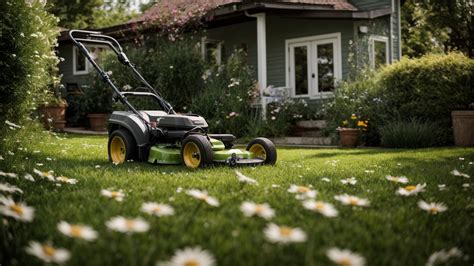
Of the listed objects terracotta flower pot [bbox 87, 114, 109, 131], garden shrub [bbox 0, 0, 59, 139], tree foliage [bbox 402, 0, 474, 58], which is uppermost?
tree foliage [bbox 402, 0, 474, 58]

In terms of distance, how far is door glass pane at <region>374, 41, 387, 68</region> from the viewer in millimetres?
15453

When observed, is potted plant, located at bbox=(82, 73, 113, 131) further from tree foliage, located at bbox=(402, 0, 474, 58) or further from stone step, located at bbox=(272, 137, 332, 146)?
tree foliage, located at bbox=(402, 0, 474, 58)

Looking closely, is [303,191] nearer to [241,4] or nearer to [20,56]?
[20,56]

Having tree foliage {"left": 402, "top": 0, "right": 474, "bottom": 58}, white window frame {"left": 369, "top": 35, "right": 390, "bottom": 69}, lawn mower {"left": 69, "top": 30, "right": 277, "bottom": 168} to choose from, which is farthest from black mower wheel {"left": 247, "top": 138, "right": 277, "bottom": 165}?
tree foliage {"left": 402, "top": 0, "right": 474, "bottom": 58}

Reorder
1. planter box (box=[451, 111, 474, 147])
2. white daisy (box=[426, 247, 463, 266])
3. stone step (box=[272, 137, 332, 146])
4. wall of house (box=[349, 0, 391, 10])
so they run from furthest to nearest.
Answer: wall of house (box=[349, 0, 391, 10]) < stone step (box=[272, 137, 332, 146]) < planter box (box=[451, 111, 474, 147]) < white daisy (box=[426, 247, 463, 266])

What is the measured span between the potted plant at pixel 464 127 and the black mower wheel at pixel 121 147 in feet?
20.4

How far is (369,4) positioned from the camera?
15.8m

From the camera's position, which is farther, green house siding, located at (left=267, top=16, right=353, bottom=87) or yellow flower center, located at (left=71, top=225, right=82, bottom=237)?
green house siding, located at (left=267, top=16, right=353, bottom=87)

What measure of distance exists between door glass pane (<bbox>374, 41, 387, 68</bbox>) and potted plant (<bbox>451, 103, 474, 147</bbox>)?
5.77 metres

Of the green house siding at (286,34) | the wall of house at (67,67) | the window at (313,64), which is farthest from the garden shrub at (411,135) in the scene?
the wall of house at (67,67)

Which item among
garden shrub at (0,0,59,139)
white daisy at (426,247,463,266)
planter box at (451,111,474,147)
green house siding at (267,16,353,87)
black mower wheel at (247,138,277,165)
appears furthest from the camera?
green house siding at (267,16,353,87)

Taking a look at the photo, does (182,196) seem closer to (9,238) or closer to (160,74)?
(9,238)

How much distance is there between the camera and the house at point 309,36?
44.3ft

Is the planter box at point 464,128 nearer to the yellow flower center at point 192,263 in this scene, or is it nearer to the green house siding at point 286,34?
the green house siding at point 286,34
